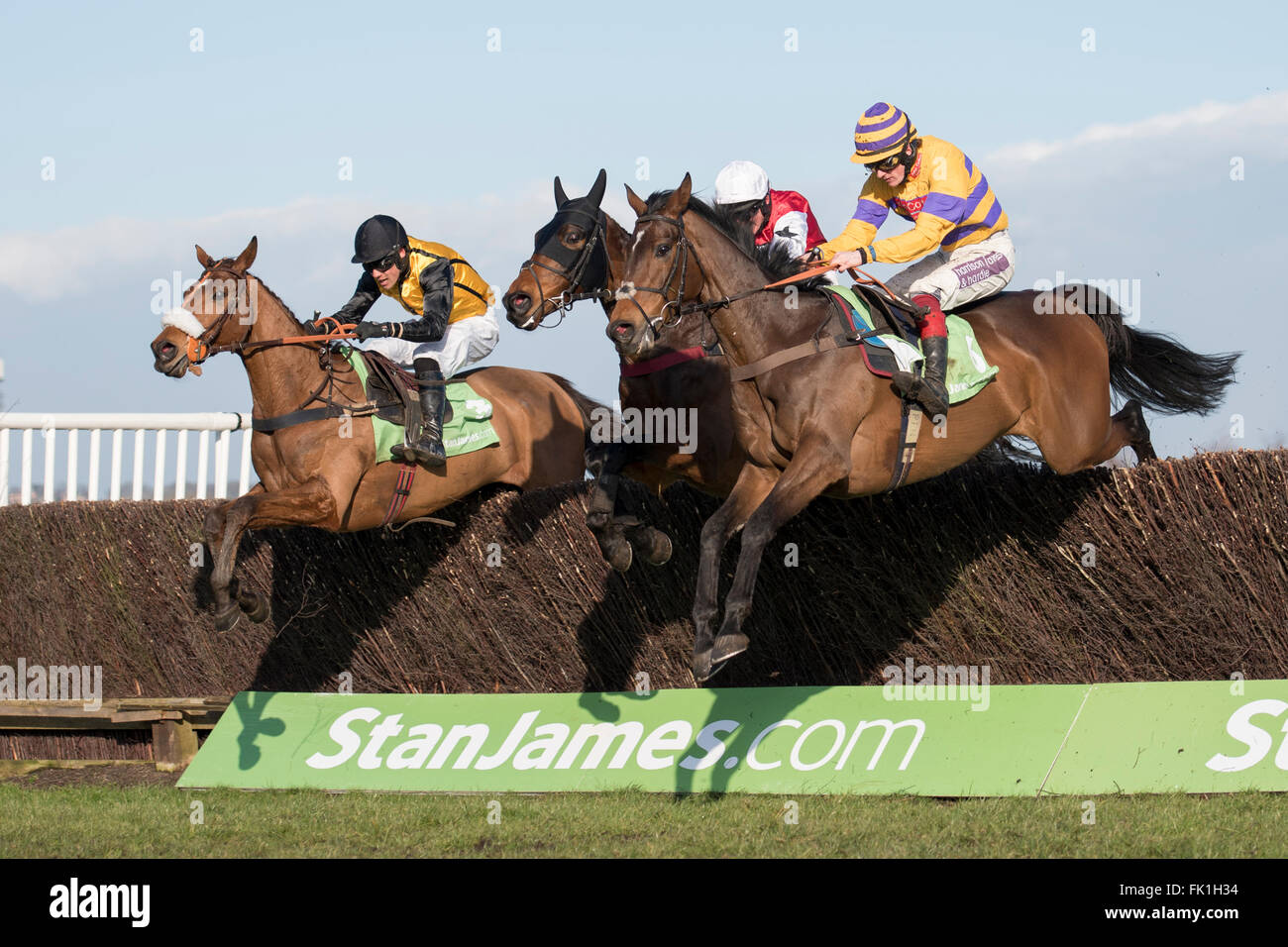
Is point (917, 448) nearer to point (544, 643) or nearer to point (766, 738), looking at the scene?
point (766, 738)

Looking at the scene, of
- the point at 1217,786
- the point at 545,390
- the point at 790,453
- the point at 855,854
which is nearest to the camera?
the point at 855,854

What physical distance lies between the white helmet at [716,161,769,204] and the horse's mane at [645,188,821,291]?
2.45ft

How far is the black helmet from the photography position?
8016mm

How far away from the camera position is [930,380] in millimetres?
6223

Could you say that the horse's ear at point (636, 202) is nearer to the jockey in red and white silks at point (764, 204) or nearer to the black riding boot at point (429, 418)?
the jockey in red and white silks at point (764, 204)

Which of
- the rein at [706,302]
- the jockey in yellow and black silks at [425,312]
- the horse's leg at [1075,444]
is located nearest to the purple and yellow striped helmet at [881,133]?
the rein at [706,302]

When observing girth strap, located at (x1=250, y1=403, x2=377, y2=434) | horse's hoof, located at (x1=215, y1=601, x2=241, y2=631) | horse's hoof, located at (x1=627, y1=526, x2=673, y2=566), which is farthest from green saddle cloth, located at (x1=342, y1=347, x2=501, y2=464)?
horse's hoof, located at (x1=627, y1=526, x2=673, y2=566)

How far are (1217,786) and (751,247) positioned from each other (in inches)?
113

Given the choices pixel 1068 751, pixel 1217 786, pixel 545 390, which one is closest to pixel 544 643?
pixel 545 390

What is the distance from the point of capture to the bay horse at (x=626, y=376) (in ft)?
21.7

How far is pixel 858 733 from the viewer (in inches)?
252

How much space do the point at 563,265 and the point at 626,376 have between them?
2.80 feet

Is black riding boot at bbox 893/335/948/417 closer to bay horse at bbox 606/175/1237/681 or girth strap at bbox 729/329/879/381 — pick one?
bay horse at bbox 606/175/1237/681

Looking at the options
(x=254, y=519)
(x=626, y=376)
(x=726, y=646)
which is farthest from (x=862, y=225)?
(x=254, y=519)
